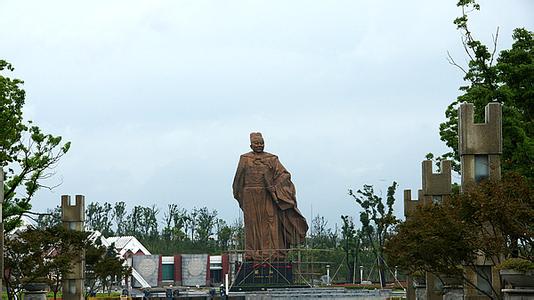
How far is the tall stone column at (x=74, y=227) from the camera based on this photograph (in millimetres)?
32219

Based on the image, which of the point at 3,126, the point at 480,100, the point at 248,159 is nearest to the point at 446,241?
the point at 480,100

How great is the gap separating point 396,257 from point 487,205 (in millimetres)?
5979

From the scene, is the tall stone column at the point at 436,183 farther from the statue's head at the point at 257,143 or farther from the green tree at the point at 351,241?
the green tree at the point at 351,241

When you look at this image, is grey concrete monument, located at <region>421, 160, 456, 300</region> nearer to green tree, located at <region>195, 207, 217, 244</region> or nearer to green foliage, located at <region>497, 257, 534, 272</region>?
green foliage, located at <region>497, 257, 534, 272</region>

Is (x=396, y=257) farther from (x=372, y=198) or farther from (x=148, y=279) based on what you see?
(x=148, y=279)

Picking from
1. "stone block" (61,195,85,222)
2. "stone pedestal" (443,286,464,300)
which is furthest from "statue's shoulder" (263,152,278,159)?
"stone pedestal" (443,286,464,300)

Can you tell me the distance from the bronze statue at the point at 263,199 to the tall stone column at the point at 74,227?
24.6 meters

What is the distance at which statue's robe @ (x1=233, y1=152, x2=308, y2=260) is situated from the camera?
56875 millimetres

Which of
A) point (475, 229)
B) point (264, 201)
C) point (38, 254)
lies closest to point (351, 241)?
point (264, 201)

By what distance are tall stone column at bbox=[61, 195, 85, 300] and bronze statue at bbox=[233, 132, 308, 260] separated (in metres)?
24.6

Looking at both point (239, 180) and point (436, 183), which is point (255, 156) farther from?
point (436, 183)

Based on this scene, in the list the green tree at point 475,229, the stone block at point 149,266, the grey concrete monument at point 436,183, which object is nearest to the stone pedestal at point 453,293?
the grey concrete monument at point 436,183

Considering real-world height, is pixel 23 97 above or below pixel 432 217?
above

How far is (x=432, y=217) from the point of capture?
58.7 ft
